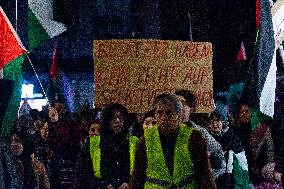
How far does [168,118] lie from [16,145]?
3.66m

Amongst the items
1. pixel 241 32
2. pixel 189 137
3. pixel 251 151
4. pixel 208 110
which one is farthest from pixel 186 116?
pixel 241 32

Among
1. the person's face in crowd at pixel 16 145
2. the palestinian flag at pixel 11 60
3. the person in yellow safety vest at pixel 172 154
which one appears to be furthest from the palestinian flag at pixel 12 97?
the person in yellow safety vest at pixel 172 154

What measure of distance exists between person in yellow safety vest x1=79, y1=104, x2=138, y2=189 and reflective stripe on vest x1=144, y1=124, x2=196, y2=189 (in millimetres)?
1550

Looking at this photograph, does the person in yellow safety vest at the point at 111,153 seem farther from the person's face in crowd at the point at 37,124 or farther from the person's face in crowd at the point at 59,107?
the person's face in crowd at the point at 37,124

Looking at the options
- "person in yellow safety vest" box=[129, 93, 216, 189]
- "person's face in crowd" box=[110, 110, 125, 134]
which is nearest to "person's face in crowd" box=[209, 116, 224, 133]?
"person's face in crowd" box=[110, 110, 125, 134]

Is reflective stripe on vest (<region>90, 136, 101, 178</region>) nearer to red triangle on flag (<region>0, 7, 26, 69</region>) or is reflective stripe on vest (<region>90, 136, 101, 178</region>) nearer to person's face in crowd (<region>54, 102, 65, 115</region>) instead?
red triangle on flag (<region>0, 7, 26, 69</region>)

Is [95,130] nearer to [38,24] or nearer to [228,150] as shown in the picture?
[228,150]

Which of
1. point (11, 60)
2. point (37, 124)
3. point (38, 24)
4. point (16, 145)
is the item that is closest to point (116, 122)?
point (11, 60)

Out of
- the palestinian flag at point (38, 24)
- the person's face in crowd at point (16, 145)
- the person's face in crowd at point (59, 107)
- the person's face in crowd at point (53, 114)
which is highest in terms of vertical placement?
the palestinian flag at point (38, 24)

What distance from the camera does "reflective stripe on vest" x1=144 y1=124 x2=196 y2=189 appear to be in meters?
4.45

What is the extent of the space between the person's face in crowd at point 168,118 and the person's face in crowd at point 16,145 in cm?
358

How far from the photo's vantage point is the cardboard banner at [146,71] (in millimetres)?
7113

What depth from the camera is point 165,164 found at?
4.48 meters

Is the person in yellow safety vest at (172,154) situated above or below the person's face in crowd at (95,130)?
below
